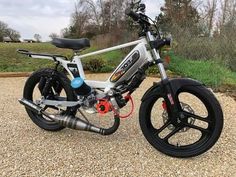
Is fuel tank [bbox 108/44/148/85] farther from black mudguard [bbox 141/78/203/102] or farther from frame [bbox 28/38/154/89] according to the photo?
black mudguard [bbox 141/78/203/102]

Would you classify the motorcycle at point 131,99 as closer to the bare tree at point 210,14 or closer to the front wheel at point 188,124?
the front wheel at point 188,124

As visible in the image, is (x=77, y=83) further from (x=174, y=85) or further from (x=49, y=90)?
(x=174, y=85)

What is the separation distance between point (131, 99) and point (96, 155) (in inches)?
26.8

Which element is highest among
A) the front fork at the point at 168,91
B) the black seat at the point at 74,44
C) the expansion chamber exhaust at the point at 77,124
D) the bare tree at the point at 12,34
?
the black seat at the point at 74,44

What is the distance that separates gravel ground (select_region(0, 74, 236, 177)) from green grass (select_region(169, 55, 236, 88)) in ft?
Answer: 8.75

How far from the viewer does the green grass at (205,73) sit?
6676 millimetres

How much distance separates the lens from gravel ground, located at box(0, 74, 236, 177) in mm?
2908

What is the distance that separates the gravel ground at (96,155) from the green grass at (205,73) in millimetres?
2667

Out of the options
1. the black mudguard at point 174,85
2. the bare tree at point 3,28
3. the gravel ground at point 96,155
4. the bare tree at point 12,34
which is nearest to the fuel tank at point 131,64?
the black mudguard at point 174,85

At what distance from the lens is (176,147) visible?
3.20 meters

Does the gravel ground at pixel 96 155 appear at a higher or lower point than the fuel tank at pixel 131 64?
lower

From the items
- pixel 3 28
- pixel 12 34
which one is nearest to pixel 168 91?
pixel 3 28

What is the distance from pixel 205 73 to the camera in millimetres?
7375

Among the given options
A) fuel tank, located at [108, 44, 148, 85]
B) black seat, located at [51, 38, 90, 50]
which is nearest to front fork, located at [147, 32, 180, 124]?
fuel tank, located at [108, 44, 148, 85]
